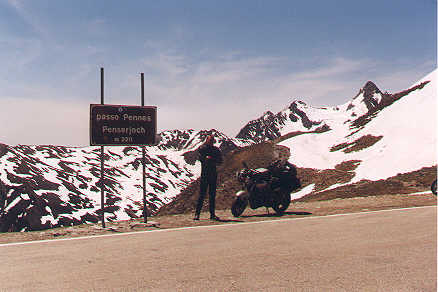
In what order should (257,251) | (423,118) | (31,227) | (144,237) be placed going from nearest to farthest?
(257,251) < (144,237) < (423,118) < (31,227)

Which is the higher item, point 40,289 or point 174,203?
point 40,289

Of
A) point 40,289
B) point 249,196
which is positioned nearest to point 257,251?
point 40,289

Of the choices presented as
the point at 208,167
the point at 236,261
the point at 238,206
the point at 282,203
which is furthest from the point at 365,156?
the point at 236,261

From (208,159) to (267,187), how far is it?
2.44m

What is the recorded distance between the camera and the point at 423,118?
4519 cm

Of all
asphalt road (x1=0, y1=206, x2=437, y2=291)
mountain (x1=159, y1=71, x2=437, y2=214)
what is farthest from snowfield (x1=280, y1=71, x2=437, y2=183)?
asphalt road (x1=0, y1=206, x2=437, y2=291)

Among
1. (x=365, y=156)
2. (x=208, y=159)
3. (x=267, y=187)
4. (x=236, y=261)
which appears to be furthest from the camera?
(x=365, y=156)

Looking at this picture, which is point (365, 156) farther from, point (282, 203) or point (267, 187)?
point (267, 187)

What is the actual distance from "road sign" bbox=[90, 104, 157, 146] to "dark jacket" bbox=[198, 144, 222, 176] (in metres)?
1.52

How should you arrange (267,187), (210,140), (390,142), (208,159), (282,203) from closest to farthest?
(208,159) → (210,140) → (267,187) → (282,203) → (390,142)

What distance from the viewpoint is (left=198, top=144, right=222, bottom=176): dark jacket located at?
37.5 feet

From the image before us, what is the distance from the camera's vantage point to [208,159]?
1143 centimetres

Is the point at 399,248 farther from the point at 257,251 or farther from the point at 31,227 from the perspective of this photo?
the point at 31,227

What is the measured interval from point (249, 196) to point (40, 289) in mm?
8444
